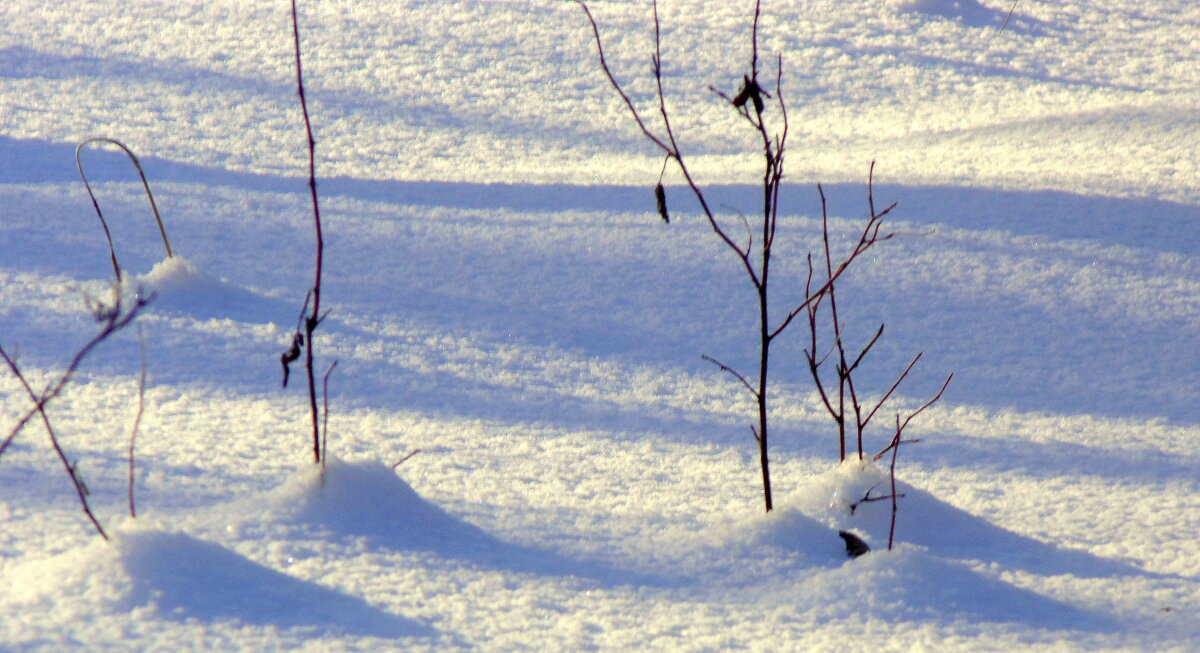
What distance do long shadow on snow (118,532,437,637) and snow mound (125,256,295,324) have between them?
1.55 meters

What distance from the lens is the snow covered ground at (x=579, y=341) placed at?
1.67 metres

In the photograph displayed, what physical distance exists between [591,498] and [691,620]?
0.55m

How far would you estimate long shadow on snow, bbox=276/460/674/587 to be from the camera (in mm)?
1801

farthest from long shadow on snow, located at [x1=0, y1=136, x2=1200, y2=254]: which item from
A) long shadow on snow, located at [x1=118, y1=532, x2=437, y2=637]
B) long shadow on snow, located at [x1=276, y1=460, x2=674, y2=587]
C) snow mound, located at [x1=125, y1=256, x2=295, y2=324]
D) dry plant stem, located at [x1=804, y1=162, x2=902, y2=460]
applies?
long shadow on snow, located at [x1=118, y1=532, x2=437, y2=637]

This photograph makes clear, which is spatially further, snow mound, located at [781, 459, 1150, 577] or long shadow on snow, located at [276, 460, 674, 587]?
snow mound, located at [781, 459, 1150, 577]

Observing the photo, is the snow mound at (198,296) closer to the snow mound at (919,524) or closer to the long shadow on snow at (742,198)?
the long shadow on snow at (742,198)

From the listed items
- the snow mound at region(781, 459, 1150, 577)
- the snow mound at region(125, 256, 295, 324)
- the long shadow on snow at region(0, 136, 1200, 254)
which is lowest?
the snow mound at region(781, 459, 1150, 577)

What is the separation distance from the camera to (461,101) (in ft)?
18.7

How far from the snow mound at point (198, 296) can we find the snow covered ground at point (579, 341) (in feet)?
0.04

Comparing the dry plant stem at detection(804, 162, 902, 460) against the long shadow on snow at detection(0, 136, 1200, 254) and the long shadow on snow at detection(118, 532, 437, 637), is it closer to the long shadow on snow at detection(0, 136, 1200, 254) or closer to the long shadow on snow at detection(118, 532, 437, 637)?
the long shadow on snow at detection(0, 136, 1200, 254)

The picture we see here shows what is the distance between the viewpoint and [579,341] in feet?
10.3

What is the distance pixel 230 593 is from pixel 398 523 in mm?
364

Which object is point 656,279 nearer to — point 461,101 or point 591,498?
point 591,498

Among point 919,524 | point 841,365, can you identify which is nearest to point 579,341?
point 841,365
